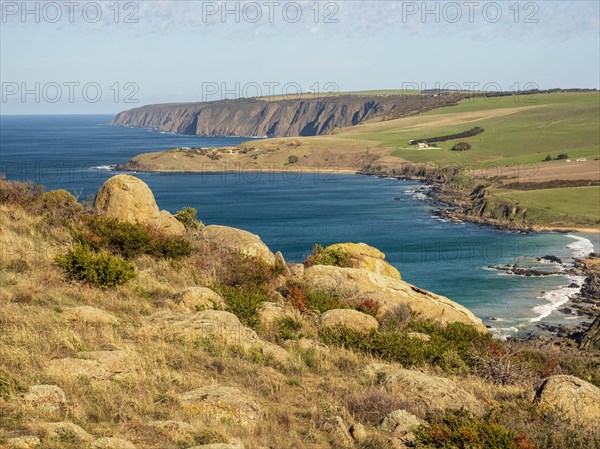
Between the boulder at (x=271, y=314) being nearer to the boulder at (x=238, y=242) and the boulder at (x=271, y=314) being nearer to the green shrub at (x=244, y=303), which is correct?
the green shrub at (x=244, y=303)

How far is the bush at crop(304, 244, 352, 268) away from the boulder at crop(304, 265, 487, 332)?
2597 millimetres

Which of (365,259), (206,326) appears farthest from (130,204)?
(206,326)

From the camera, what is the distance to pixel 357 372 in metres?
13.6

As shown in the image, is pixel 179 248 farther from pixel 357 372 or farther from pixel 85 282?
pixel 357 372

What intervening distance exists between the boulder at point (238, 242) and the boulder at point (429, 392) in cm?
1154

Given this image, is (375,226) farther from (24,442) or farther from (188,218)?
(24,442)

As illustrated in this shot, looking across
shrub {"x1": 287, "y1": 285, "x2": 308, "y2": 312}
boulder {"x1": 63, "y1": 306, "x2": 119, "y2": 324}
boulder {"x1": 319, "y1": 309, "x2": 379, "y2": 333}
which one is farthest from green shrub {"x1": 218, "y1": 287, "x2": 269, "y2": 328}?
boulder {"x1": 63, "y1": 306, "x2": 119, "y2": 324}

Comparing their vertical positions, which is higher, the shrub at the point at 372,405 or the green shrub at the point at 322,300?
the shrub at the point at 372,405

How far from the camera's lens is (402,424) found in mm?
10219

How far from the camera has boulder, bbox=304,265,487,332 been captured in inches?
884

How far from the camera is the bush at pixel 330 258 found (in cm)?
2711

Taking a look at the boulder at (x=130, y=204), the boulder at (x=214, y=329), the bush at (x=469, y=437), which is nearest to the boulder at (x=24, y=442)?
the bush at (x=469, y=437)

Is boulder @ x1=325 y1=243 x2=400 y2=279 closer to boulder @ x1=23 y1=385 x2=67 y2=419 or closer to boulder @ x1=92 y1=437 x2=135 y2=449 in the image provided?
boulder @ x1=23 y1=385 x2=67 y2=419

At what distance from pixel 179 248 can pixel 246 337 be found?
777 centimetres
